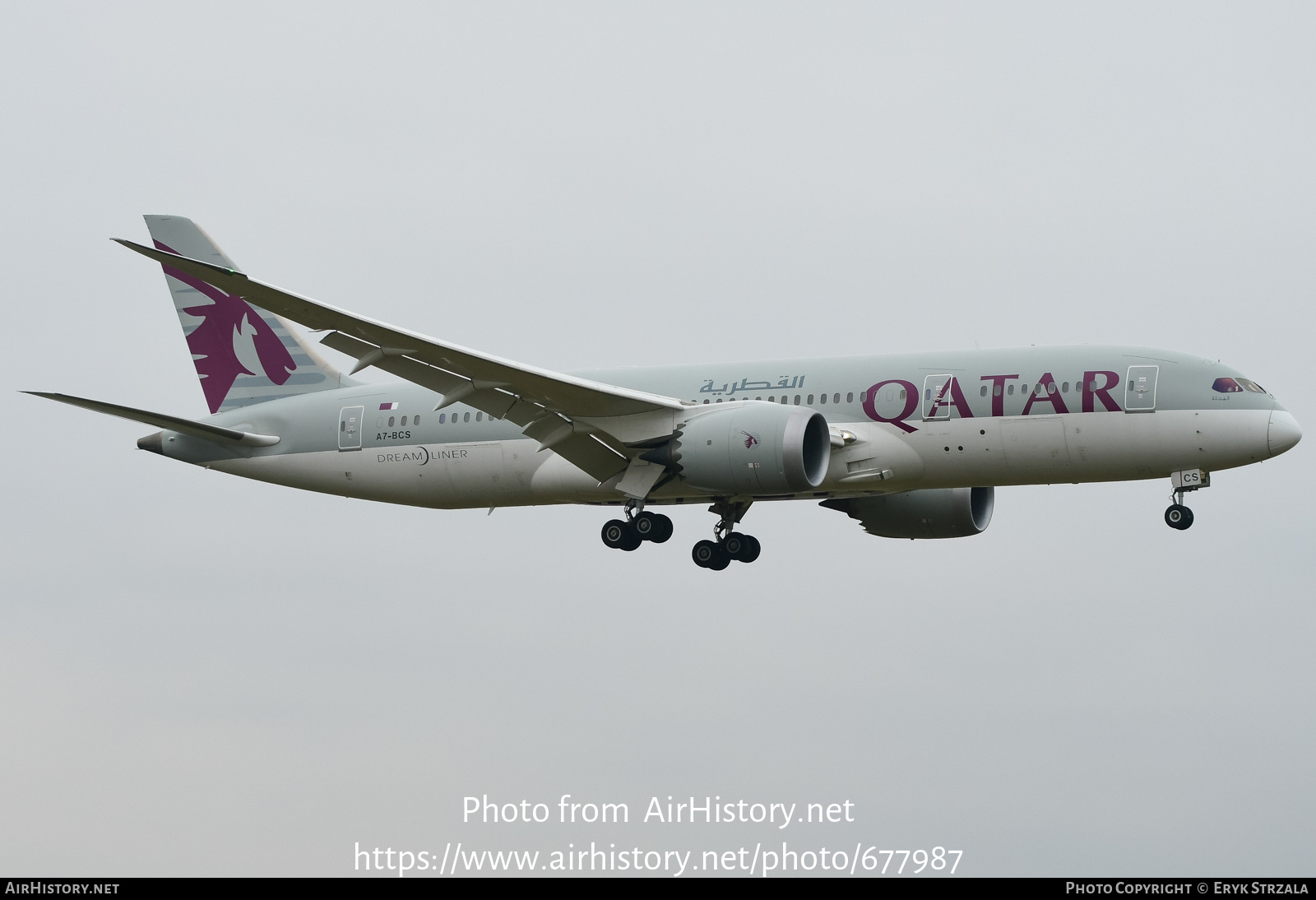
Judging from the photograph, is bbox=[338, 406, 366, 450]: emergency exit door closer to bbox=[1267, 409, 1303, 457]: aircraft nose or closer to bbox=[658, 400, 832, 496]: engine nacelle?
bbox=[658, 400, 832, 496]: engine nacelle

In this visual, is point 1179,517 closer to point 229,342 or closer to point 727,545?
point 727,545

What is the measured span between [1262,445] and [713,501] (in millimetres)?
12381

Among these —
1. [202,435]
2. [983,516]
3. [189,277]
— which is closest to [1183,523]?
[983,516]

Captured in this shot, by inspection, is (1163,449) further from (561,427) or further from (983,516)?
(561,427)

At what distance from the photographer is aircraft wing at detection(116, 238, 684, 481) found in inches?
1239

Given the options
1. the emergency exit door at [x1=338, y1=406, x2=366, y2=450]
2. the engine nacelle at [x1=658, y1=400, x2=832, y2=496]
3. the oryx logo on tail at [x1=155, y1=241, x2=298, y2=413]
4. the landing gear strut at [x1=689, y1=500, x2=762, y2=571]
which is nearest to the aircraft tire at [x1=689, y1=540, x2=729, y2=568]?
the landing gear strut at [x1=689, y1=500, x2=762, y2=571]

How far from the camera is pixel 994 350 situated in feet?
119

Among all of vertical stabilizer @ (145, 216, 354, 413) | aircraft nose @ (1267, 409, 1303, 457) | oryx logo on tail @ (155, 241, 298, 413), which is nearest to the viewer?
aircraft nose @ (1267, 409, 1303, 457)

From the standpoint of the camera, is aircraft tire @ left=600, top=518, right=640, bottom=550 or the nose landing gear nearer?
the nose landing gear

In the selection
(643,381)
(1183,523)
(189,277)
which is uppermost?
(189,277)

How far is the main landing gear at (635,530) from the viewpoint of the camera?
1506 inches

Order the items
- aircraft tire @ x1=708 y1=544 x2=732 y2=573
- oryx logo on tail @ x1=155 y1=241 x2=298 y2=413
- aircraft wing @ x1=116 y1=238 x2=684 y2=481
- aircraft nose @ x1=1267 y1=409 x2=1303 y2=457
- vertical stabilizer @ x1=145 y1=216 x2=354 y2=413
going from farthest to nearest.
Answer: oryx logo on tail @ x1=155 y1=241 x2=298 y2=413 < vertical stabilizer @ x1=145 y1=216 x2=354 y2=413 < aircraft tire @ x1=708 y1=544 x2=732 y2=573 < aircraft nose @ x1=1267 y1=409 x2=1303 y2=457 < aircraft wing @ x1=116 y1=238 x2=684 y2=481

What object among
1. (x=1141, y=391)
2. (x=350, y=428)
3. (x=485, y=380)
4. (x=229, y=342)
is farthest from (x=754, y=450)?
(x=229, y=342)

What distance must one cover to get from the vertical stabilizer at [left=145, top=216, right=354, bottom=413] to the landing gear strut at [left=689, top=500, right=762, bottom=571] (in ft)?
34.5
